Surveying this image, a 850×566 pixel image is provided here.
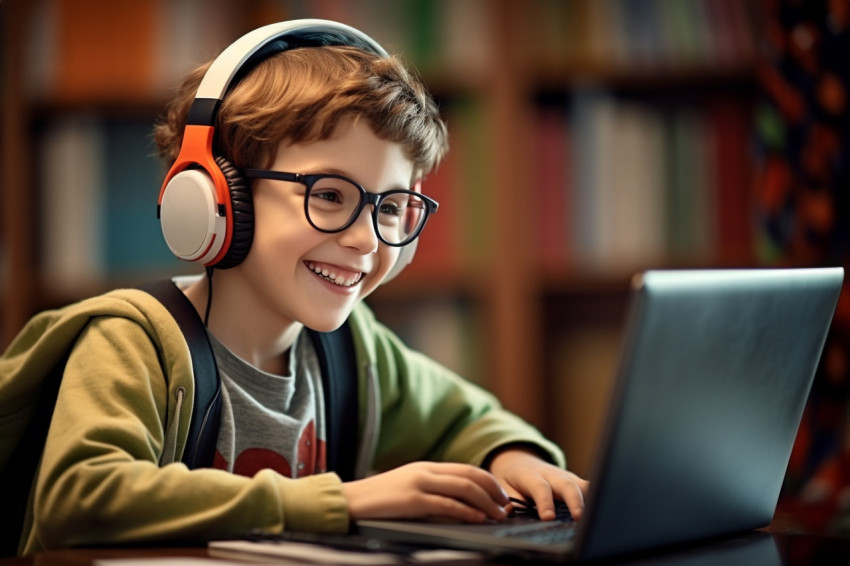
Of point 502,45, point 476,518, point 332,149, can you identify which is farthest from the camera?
point 502,45

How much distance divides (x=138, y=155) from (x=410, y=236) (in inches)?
61.6

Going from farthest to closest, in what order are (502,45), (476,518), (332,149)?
(502,45)
(332,149)
(476,518)

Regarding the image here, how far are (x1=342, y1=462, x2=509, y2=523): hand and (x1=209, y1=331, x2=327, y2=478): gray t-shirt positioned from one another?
265mm

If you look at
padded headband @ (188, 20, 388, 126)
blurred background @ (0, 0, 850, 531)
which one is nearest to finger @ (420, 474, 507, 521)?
padded headband @ (188, 20, 388, 126)

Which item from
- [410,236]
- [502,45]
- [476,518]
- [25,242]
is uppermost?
[502,45]

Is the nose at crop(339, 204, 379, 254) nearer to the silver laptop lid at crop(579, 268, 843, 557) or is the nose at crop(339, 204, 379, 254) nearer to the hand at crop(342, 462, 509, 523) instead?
the hand at crop(342, 462, 509, 523)

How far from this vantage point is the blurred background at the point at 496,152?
2385 millimetres

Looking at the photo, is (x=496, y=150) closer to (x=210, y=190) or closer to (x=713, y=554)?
(x=210, y=190)

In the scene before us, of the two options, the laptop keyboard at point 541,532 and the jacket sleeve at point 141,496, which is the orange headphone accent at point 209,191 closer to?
the jacket sleeve at point 141,496

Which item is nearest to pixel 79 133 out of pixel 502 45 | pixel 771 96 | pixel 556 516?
pixel 502 45

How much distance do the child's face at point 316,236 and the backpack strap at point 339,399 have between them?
127 millimetres

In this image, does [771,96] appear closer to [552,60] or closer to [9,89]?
[552,60]

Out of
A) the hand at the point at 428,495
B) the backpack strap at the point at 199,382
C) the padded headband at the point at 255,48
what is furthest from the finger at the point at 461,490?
the padded headband at the point at 255,48

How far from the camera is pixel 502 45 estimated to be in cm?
237
